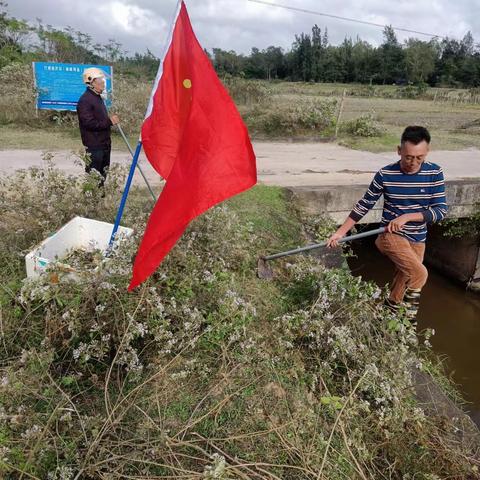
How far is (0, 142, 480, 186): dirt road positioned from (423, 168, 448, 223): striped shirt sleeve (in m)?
3.53

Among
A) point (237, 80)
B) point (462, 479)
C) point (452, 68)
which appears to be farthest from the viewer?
point (452, 68)

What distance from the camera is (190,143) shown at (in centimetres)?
276

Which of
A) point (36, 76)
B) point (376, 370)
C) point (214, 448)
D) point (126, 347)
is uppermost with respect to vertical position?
point (36, 76)

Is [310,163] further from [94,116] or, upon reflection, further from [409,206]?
[409,206]

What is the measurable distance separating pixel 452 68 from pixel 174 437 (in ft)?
211

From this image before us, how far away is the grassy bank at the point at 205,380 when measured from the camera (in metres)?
2.28

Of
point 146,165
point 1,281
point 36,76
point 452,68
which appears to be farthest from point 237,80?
point 452,68

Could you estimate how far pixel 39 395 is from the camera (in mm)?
2439

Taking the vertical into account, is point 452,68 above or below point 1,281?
above

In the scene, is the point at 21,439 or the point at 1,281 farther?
the point at 1,281

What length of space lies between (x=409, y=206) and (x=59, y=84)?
974 centimetres

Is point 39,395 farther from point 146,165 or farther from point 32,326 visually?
point 146,165

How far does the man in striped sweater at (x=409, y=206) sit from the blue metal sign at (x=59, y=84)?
8.25 m

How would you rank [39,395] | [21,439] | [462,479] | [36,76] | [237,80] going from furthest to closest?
[237,80] < [36,76] < [462,479] < [39,395] < [21,439]
